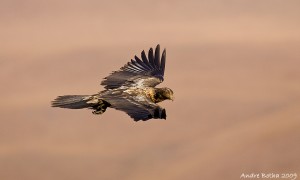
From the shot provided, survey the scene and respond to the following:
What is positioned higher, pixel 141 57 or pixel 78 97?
pixel 141 57

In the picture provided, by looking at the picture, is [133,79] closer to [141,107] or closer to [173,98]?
[173,98]

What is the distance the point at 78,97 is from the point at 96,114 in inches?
45.7

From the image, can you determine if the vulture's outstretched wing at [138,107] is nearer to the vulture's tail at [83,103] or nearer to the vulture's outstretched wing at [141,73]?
the vulture's tail at [83,103]

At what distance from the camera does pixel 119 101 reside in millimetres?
20656

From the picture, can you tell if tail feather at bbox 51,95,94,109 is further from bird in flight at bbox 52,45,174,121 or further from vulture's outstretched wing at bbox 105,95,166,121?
vulture's outstretched wing at bbox 105,95,166,121

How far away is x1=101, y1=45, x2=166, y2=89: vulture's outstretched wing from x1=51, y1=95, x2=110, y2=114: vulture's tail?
202 cm

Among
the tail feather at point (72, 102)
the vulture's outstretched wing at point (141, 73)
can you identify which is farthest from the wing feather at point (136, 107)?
the vulture's outstretched wing at point (141, 73)

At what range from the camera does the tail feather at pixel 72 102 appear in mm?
21530

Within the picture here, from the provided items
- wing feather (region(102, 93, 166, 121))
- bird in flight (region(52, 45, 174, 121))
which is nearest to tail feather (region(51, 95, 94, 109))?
bird in flight (region(52, 45, 174, 121))

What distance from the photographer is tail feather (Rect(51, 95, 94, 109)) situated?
2153cm

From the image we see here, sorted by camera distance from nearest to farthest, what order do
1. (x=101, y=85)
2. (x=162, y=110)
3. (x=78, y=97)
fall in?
(x=162, y=110) → (x=78, y=97) → (x=101, y=85)

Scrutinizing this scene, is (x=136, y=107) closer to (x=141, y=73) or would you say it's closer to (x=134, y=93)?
(x=134, y=93)

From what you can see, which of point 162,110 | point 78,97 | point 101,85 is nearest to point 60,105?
point 78,97

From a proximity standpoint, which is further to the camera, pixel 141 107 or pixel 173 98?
pixel 173 98
